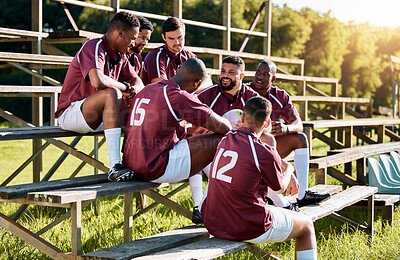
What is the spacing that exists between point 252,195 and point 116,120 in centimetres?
112

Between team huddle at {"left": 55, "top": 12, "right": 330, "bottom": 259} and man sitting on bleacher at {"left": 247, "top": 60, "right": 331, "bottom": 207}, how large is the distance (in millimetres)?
11

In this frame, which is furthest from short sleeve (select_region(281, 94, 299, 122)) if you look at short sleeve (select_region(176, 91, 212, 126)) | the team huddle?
short sleeve (select_region(176, 91, 212, 126))

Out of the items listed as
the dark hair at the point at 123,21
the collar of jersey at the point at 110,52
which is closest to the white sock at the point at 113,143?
the collar of jersey at the point at 110,52

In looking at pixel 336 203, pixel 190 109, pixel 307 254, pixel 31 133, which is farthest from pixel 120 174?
pixel 336 203

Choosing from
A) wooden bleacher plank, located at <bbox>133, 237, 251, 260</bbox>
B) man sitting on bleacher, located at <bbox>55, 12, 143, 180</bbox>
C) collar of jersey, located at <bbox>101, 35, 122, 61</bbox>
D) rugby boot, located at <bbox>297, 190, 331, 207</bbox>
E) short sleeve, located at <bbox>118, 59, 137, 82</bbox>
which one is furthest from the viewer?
short sleeve, located at <bbox>118, 59, 137, 82</bbox>

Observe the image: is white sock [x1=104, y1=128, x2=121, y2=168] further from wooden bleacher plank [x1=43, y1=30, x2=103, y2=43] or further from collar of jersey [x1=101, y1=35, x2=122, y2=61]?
wooden bleacher plank [x1=43, y1=30, x2=103, y2=43]

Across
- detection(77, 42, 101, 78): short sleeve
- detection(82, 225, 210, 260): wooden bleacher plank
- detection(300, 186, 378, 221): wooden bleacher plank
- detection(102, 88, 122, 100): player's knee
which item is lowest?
detection(82, 225, 210, 260): wooden bleacher plank

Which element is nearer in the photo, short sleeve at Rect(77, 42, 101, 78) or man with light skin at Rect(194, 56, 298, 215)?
short sleeve at Rect(77, 42, 101, 78)

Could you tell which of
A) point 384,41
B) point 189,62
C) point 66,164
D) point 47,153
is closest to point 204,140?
point 189,62

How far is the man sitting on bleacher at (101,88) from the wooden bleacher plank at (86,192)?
153 millimetres

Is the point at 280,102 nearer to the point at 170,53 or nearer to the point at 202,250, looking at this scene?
the point at 170,53

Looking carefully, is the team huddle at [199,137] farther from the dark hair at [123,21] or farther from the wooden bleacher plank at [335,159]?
the wooden bleacher plank at [335,159]

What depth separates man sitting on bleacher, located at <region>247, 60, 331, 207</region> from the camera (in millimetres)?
4273

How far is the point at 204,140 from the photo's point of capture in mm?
3695
